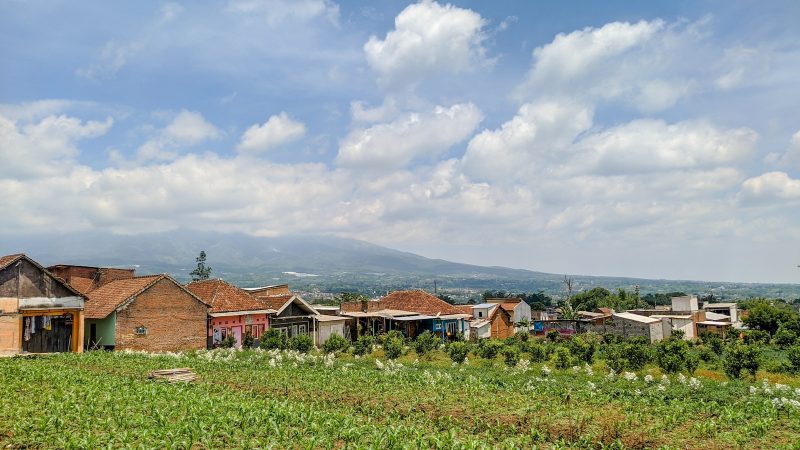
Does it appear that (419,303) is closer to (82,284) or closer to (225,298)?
(225,298)

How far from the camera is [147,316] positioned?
33.0 meters

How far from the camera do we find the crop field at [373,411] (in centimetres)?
1195

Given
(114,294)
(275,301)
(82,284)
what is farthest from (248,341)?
(82,284)

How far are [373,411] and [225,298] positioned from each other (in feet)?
85.9

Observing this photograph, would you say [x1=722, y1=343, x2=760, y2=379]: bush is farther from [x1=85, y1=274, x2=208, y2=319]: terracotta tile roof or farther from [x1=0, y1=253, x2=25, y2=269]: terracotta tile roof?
[x1=0, y1=253, x2=25, y2=269]: terracotta tile roof

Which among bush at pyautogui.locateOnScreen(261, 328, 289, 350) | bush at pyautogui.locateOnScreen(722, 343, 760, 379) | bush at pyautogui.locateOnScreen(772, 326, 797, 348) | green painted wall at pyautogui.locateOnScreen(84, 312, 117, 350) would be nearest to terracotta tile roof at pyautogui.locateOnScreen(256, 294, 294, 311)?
bush at pyautogui.locateOnScreen(261, 328, 289, 350)

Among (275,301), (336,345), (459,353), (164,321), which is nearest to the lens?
(459,353)

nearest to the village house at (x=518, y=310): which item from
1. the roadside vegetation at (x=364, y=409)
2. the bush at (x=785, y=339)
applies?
the bush at (x=785, y=339)

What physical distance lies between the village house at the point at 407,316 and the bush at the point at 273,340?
7950mm

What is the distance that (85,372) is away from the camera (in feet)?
67.3

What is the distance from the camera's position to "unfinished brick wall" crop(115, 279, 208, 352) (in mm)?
32125

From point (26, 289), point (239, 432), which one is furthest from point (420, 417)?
point (26, 289)

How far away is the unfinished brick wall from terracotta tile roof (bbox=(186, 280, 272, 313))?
7.40 feet

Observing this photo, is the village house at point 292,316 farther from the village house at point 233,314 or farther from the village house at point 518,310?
the village house at point 518,310
